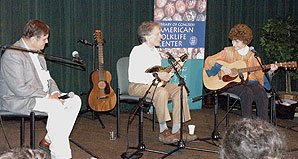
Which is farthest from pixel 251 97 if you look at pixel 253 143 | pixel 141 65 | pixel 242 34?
pixel 253 143

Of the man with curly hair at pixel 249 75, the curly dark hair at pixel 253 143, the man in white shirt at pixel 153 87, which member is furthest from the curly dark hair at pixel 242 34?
the curly dark hair at pixel 253 143

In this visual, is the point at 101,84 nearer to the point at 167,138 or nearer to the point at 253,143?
the point at 167,138

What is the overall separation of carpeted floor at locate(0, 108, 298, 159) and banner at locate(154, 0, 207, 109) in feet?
2.00

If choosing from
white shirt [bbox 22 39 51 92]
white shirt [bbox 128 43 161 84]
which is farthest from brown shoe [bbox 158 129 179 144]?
white shirt [bbox 22 39 51 92]

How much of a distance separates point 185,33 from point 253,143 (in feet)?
13.6

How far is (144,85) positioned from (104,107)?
2.57 ft

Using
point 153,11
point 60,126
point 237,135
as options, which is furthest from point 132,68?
point 237,135

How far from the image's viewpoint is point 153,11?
18.5ft

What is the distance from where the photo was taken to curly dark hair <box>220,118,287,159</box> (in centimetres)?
132

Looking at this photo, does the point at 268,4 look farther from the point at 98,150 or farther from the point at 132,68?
the point at 98,150

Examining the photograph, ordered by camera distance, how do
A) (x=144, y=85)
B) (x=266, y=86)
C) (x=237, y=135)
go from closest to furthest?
(x=237, y=135)
(x=144, y=85)
(x=266, y=86)

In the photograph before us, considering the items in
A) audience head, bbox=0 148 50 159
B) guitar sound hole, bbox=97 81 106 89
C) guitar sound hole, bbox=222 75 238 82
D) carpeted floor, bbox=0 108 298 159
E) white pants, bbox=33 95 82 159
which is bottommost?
carpeted floor, bbox=0 108 298 159

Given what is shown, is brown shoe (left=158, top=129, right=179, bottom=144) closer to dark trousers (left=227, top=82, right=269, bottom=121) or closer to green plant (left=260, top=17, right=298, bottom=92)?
dark trousers (left=227, top=82, right=269, bottom=121)

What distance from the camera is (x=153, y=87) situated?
12.8 feet
